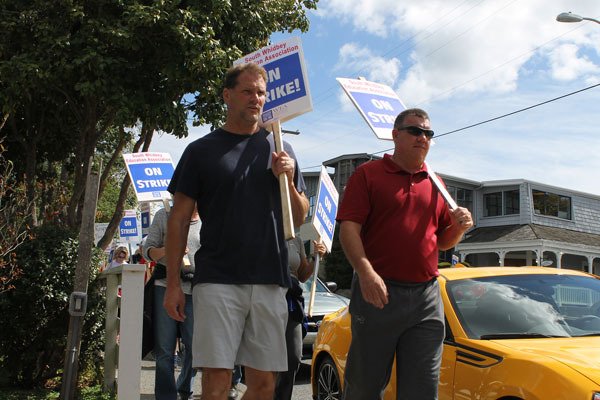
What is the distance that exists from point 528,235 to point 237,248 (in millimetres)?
35220

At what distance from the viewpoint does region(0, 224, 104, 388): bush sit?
6.91 metres

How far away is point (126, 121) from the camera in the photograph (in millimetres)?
10805

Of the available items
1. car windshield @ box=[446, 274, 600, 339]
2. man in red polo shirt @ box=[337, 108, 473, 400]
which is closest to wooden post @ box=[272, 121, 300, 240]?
man in red polo shirt @ box=[337, 108, 473, 400]

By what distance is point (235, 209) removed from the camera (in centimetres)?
352

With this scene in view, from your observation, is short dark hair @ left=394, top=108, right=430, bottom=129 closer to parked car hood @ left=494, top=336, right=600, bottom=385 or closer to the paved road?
parked car hood @ left=494, top=336, right=600, bottom=385

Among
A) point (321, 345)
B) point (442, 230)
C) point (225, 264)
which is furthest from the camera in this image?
point (321, 345)

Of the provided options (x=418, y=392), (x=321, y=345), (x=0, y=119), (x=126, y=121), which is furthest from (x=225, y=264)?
(x=0, y=119)

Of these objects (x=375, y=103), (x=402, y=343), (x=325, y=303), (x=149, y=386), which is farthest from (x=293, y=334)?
(x=325, y=303)

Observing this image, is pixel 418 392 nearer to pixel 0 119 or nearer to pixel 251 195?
pixel 251 195

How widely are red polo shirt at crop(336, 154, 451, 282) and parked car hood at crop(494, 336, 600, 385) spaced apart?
2.55 feet

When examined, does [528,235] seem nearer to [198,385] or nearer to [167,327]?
[198,385]

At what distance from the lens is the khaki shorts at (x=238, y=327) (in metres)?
3.39

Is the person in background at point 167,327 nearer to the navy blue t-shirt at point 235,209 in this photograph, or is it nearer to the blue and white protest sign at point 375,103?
the blue and white protest sign at point 375,103

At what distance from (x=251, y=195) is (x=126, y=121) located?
302 inches
